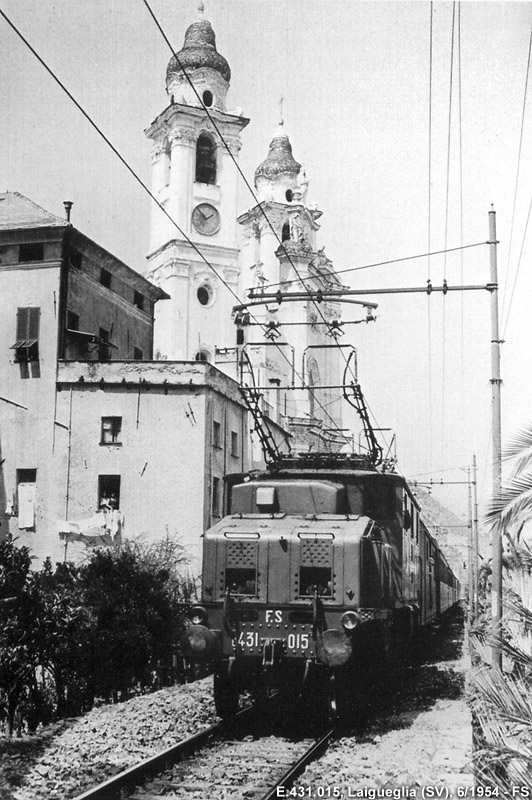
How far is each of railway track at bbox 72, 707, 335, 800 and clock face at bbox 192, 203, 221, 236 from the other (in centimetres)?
4635

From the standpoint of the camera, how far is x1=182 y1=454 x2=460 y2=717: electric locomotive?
11.1m

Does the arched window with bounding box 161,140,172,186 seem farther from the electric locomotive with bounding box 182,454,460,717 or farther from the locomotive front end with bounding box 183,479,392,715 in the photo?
the locomotive front end with bounding box 183,479,392,715

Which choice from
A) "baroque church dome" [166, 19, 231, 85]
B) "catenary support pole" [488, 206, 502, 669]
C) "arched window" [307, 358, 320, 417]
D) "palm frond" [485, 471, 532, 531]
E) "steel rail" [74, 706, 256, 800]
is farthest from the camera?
"arched window" [307, 358, 320, 417]

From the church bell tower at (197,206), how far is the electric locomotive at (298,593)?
40.8 meters

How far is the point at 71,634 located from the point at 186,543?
34.8 feet

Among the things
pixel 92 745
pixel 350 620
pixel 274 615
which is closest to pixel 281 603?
pixel 274 615

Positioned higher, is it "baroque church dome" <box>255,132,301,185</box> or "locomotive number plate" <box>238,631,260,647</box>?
"baroque church dome" <box>255,132,301,185</box>

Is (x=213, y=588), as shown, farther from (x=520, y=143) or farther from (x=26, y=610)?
(x=520, y=143)

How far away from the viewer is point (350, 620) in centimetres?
1091

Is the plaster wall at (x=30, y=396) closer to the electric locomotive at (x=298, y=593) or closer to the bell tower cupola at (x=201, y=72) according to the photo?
the electric locomotive at (x=298, y=593)

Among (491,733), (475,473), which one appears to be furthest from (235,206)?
(491,733)

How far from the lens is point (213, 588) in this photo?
11.7 m

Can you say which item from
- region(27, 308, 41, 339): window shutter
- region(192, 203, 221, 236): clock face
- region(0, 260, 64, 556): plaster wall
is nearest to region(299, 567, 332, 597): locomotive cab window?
region(0, 260, 64, 556): plaster wall

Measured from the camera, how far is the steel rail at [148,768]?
8.00m
